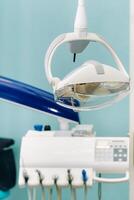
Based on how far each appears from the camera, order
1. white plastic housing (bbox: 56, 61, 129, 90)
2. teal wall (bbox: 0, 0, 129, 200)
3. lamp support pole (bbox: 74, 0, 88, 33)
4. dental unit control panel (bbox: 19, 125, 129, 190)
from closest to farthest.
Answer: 1. white plastic housing (bbox: 56, 61, 129, 90)
2. lamp support pole (bbox: 74, 0, 88, 33)
3. dental unit control panel (bbox: 19, 125, 129, 190)
4. teal wall (bbox: 0, 0, 129, 200)

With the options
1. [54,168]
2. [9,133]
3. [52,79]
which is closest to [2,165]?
[9,133]

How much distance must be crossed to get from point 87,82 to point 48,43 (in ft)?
2.71

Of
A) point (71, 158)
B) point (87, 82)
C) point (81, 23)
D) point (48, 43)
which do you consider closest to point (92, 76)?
point (87, 82)

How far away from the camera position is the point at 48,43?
2.02m

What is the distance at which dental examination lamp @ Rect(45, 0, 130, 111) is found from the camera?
124cm

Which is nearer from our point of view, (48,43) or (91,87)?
(91,87)

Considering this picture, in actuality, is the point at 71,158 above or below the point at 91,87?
below

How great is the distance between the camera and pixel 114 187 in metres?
2.02

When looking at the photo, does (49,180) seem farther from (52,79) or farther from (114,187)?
(114,187)

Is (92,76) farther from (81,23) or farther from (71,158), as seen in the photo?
(71,158)

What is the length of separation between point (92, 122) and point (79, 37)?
2.27 ft

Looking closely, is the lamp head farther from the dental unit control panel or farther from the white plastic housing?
the dental unit control panel

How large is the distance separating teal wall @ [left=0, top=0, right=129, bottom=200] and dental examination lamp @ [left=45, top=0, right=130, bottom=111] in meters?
0.51

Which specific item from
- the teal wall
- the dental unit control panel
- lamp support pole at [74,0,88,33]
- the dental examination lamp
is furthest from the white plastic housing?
the teal wall
